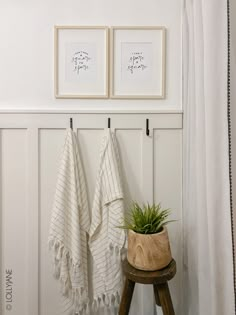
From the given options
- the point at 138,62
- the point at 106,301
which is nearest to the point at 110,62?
the point at 138,62

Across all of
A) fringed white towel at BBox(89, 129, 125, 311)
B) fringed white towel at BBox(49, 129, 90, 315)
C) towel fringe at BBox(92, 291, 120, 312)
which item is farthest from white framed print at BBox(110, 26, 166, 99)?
towel fringe at BBox(92, 291, 120, 312)

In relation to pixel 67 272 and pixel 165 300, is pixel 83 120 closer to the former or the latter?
pixel 67 272

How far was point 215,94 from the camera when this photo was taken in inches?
37.9

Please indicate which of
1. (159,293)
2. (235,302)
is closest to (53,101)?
(159,293)

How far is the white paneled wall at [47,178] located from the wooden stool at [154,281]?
270 millimetres

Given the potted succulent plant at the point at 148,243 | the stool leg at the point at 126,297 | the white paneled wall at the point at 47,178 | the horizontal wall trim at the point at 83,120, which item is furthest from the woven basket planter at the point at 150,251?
the horizontal wall trim at the point at 83,120

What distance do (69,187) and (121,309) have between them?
1.95 ft

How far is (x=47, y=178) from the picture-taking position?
1.48 meters

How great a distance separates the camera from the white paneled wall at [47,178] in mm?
1466

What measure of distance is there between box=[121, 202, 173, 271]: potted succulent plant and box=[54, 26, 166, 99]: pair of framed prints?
616 mm

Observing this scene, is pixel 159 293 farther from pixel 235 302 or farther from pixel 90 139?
pixel 90 139

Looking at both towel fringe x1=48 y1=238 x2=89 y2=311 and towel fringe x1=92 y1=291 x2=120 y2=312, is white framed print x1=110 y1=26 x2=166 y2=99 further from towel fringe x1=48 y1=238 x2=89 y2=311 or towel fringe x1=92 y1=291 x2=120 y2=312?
towel fringe x1=92 y1=291 x2=120 y2=312

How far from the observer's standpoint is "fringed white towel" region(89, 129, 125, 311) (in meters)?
1.39

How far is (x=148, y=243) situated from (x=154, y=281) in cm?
15
